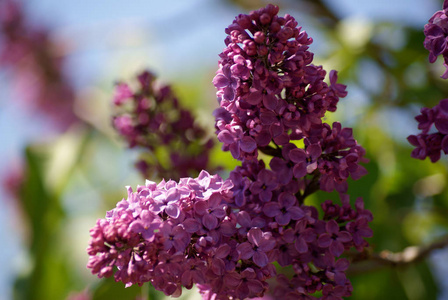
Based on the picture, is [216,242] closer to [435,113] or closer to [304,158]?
[304,158]

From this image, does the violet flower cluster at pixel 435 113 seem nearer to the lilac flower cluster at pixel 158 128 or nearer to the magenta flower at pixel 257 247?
Answer: the magenta flower at pixel 257 247

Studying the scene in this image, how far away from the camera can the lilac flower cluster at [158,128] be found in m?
1.16

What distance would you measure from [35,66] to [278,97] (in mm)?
2232

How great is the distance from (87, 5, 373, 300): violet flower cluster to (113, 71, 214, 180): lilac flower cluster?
427mm

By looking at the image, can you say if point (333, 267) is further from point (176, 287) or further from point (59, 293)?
point (59, 293)

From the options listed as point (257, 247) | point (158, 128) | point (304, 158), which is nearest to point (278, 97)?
point (304, 158)

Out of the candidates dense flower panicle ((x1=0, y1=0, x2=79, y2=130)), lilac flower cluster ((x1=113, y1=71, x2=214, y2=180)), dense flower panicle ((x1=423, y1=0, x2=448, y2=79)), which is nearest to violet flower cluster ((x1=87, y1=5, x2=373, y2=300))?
dense flower panicle ((x1=423, y1=0, x2=448, y2=79))

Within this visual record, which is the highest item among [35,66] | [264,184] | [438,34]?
[35,66]

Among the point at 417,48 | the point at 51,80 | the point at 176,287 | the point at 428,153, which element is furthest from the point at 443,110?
the point at 51,80

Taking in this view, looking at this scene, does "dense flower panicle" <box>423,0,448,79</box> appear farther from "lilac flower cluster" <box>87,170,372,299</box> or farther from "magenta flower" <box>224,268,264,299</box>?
"magenta flower" <box>224,268,264,299</box>

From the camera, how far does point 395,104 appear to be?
4.97 ft

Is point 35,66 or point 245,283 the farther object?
point 35,66

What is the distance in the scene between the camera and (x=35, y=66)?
8.67 ft

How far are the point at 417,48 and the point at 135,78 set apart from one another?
757mm
